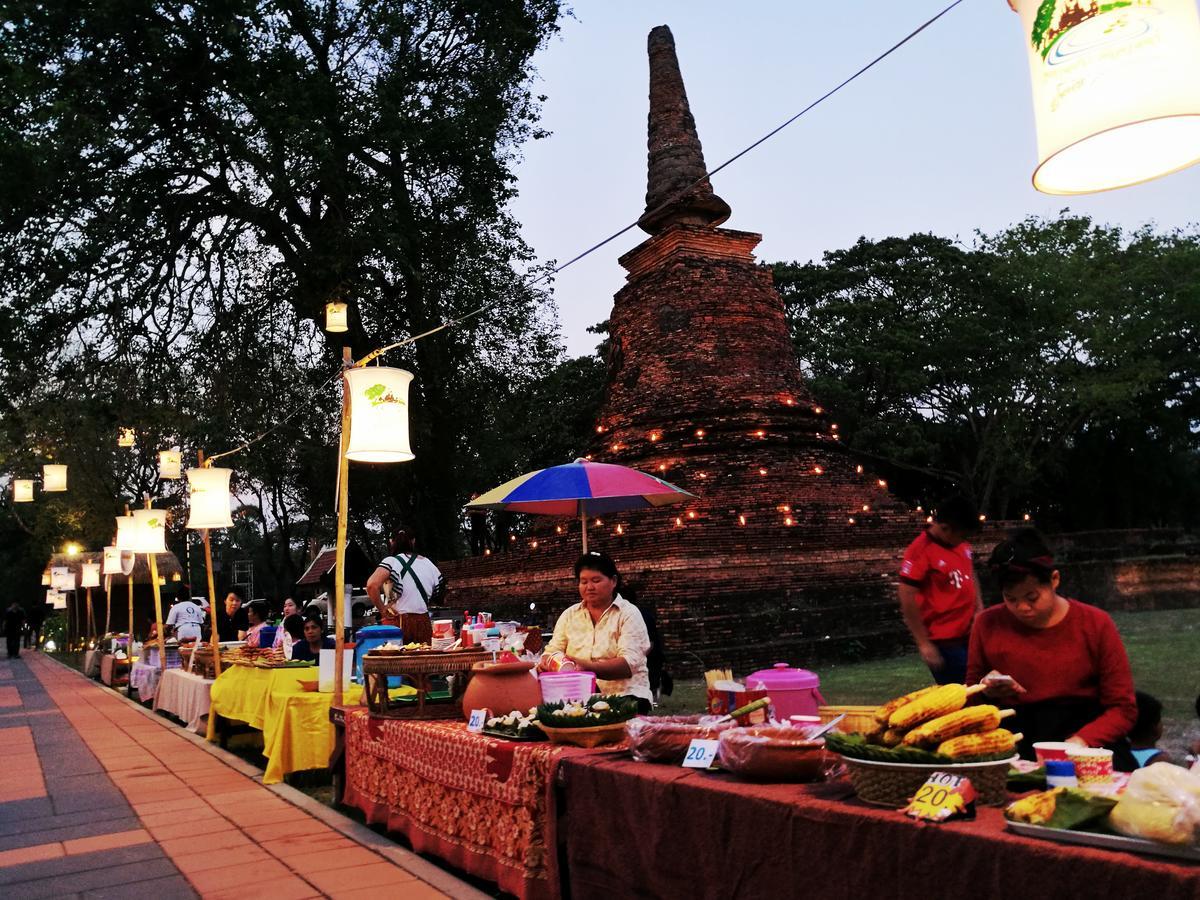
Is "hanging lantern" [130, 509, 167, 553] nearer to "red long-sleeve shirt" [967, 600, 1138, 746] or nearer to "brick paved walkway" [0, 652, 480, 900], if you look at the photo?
"brick paved walkway" [0, 652, 480, 900]

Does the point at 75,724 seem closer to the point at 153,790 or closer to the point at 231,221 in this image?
the point at 153,790

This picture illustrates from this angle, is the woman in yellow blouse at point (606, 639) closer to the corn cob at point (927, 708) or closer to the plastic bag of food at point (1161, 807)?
the corn cob at point (927, 708)

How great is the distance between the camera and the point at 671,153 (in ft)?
55.4

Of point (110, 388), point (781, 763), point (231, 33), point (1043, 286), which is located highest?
point (231, 33)

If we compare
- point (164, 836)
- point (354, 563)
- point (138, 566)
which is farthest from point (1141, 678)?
point (138, 566)

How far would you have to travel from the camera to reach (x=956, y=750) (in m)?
2.31

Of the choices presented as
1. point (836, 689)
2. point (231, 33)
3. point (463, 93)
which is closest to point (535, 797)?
point (836, 689)

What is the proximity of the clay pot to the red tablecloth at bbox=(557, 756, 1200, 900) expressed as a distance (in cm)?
93

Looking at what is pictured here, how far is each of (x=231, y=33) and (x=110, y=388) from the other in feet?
20.5

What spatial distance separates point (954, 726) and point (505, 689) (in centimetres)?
237

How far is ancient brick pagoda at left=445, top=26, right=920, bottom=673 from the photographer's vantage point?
506 inches

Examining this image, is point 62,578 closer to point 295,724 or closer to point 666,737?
point 295,724

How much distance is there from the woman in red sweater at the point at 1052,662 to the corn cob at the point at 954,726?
1.94ft

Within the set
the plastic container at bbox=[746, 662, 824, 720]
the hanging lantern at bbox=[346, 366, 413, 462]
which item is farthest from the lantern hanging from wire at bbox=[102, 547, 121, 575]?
the plastic container at bbox=[746, 662, 824, 720]
